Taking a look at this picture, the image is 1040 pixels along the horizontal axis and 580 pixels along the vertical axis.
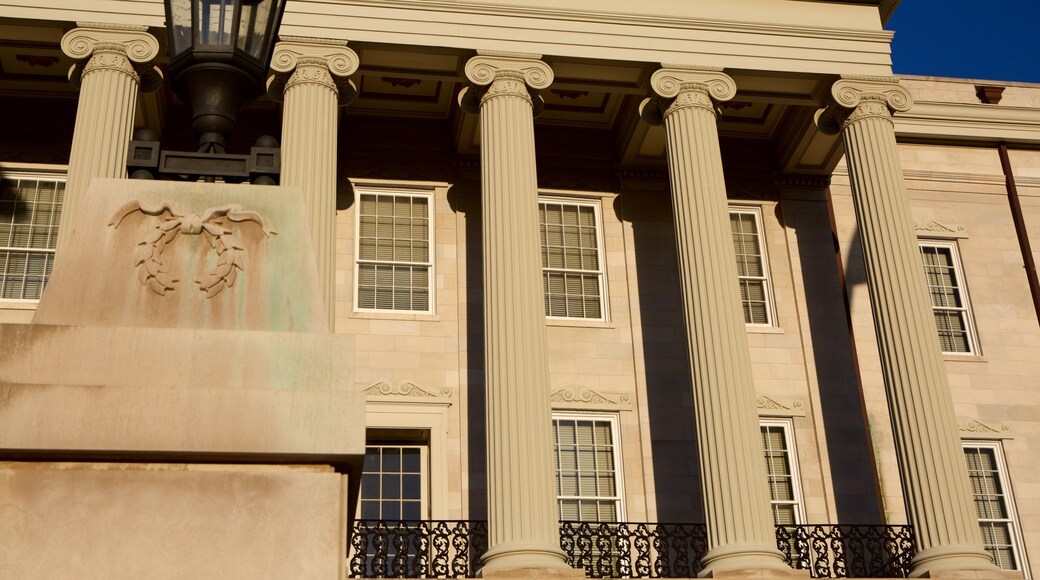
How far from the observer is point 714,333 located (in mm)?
18000

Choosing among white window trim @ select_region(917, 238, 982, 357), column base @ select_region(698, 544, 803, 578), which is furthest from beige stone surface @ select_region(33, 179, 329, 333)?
white window trim @ select_region(917, 238, 982, 357)

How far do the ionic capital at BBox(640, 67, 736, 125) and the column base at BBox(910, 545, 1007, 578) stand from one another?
7.75m

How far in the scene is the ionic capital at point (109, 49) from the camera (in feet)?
60.9

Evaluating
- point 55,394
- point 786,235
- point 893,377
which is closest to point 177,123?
point 786,235

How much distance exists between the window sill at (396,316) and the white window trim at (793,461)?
5.92 meters

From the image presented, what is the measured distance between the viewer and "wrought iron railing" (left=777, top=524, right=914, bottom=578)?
18.9m

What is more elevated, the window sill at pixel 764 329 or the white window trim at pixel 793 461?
the window sill at pixel 764 329

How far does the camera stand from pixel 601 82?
20.9m

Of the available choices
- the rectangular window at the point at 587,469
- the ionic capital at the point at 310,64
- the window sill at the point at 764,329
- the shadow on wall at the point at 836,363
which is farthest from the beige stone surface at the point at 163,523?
the window sill at the point at 764,329

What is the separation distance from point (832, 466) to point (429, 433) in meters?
7.09

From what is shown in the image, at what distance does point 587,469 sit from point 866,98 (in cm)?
787

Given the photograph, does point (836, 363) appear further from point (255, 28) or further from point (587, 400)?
point (255, 28)

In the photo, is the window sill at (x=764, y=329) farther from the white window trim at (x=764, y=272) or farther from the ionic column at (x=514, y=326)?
the ionic column at (x=514, y=326)

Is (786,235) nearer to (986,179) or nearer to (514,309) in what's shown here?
(986,179)
